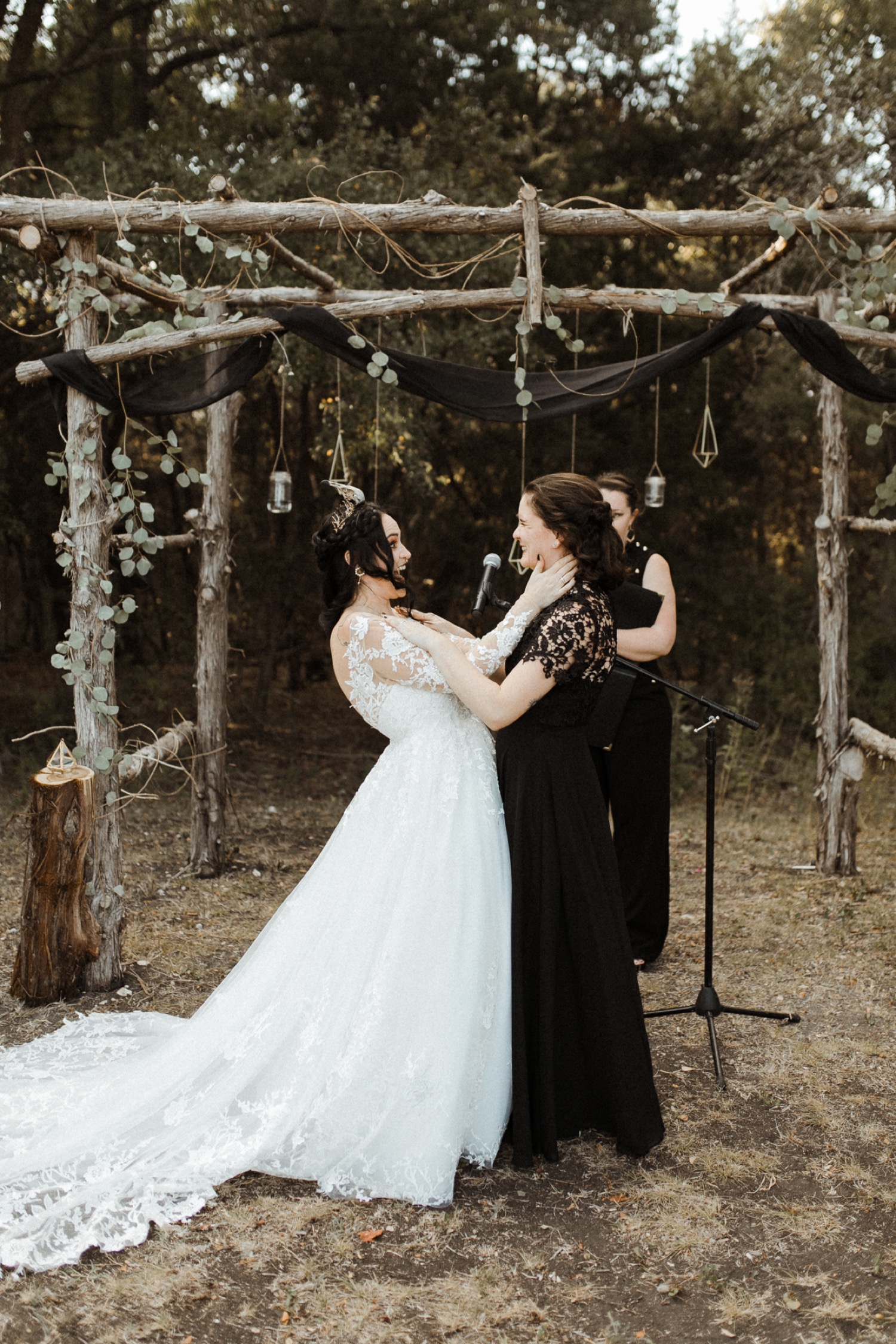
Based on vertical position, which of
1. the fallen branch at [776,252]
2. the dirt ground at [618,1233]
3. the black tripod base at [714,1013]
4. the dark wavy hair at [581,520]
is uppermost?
the fallen branch at [776,252]

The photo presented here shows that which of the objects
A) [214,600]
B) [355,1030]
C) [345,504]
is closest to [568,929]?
[355,1030]

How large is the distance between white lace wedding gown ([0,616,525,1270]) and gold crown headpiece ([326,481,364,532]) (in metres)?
0.30

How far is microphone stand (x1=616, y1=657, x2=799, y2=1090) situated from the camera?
11.1ft

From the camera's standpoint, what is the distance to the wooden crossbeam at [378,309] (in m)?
4.02

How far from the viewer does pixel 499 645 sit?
9.77ft

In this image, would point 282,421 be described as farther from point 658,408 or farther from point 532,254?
point 658,408

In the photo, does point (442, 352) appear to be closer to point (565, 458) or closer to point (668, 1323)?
point (565, 458)

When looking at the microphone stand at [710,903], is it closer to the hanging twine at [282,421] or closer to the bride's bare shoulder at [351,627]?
the bride's bare shoulder at [351,627]

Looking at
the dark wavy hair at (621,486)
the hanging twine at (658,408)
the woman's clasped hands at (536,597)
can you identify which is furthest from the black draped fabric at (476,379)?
the woman's clasped hands at (536,597)

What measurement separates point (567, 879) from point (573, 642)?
654mm

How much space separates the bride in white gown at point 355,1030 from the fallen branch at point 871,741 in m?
3.15

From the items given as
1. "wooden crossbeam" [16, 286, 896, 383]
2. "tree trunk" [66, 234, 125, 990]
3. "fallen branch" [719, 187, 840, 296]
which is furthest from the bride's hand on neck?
"tree trunk" [66, 234, 125, 990]

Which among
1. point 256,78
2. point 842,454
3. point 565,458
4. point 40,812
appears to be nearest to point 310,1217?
point 40,812

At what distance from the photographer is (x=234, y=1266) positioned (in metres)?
2.56
